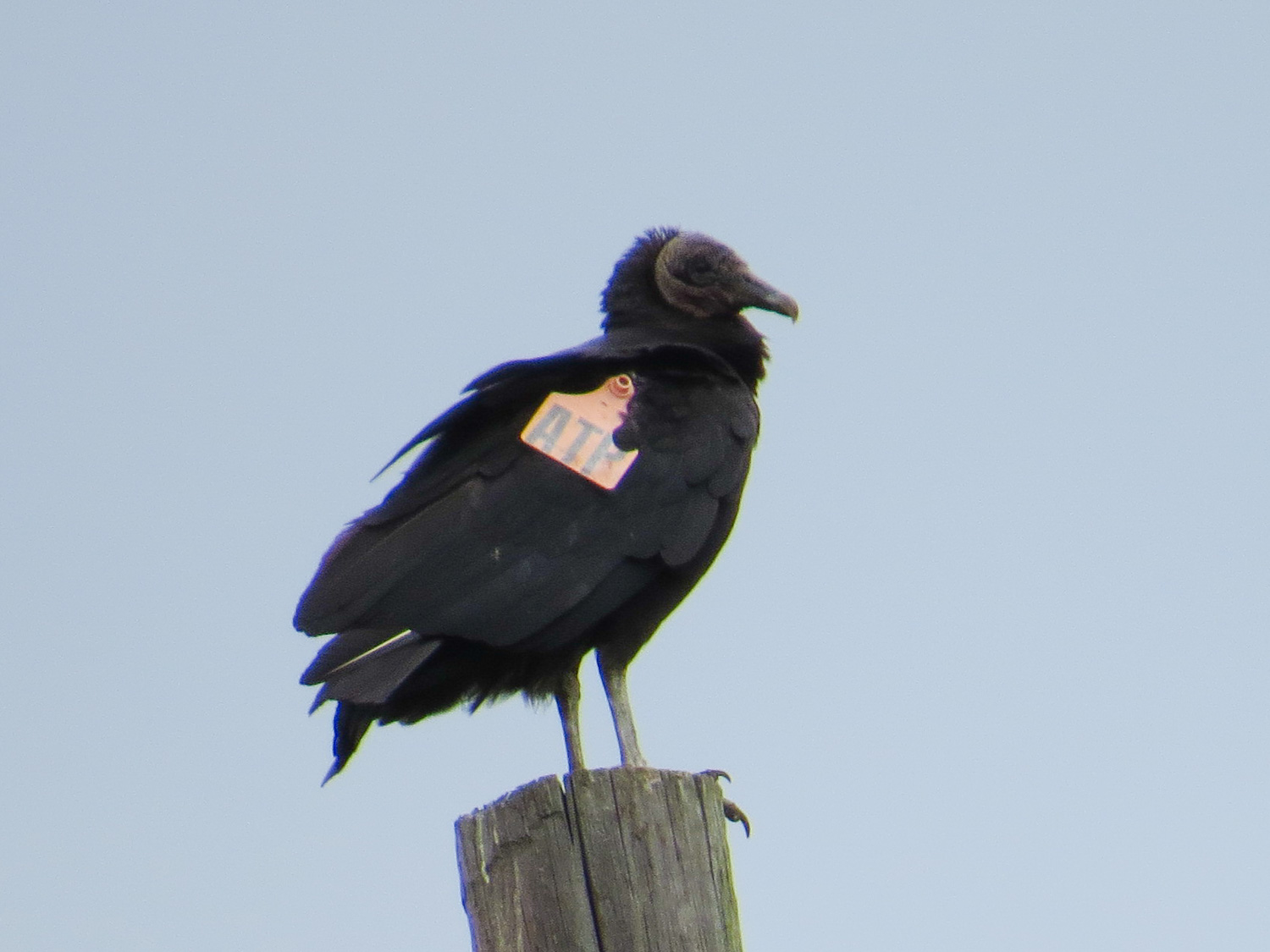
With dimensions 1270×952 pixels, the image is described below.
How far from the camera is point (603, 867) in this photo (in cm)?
216

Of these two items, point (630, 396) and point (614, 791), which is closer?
point (614, 791)

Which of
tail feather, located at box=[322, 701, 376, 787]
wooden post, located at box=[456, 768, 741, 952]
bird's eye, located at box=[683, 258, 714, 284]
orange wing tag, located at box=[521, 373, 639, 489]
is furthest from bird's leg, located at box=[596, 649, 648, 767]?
bird's eye, located at box=[683, 258, 714, 284]

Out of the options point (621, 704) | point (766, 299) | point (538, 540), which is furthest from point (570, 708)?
point (766, 299)

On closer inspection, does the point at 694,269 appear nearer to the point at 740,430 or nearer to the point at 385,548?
the point at 740,430

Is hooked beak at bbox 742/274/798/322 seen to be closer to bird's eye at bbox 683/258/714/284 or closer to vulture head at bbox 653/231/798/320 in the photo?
vulture head at bbox 653/231/798/320

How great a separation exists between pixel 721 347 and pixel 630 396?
622 mm

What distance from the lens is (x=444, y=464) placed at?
11.2ft

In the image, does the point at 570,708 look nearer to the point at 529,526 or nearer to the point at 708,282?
the point at 529,526

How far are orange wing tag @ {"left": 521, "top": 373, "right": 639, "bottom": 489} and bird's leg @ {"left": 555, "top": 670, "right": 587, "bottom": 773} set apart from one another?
1.62ft

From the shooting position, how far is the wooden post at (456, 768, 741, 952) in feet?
6.93

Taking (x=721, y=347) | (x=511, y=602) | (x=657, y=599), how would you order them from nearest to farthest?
(x=511, y=602) → (x=657, y=599) → (x=721, y=347)

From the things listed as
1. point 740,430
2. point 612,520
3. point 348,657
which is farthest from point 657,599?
point 348,657

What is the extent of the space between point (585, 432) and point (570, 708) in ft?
2.13

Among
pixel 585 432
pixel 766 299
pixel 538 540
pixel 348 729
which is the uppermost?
pixel 766 299
